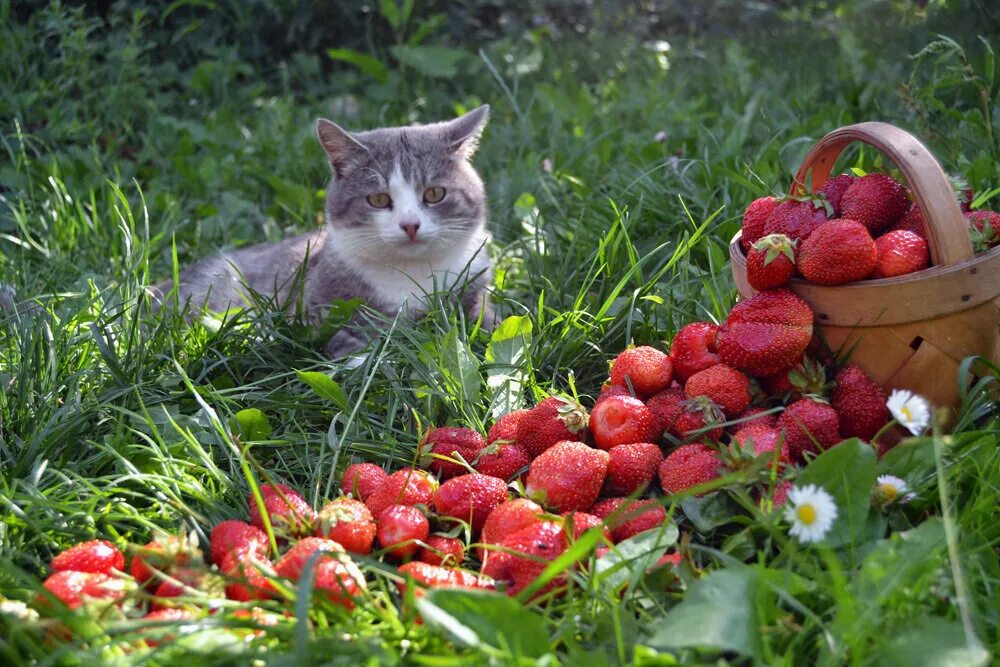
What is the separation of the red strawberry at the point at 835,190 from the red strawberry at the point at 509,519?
0.84 m

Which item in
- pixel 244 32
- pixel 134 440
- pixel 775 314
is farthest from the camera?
pixel 244 32

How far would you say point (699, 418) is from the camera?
5.38 ft

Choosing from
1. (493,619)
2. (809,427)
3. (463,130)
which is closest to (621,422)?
(809,427)

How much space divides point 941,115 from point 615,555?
8.11ft

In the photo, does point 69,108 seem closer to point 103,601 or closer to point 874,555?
point 103,601

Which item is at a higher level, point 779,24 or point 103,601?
point 779,24

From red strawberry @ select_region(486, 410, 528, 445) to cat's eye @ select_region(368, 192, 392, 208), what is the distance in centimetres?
112

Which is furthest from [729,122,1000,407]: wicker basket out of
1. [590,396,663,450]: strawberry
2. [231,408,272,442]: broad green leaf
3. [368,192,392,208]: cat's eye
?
[368,192,392,208]: cat's eye

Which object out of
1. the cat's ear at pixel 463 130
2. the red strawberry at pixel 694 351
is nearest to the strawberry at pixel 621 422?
the red strawberry at pixel 694 351

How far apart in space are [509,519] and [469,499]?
0.39ft

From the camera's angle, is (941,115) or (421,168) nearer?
(421,168)

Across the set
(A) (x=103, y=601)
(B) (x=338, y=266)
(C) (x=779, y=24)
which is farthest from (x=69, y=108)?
(C) (x=779, y=24)

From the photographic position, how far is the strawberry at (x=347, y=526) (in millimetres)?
1442

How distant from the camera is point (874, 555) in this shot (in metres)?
1.26
